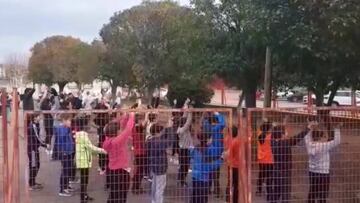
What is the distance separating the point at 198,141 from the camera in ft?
29.8

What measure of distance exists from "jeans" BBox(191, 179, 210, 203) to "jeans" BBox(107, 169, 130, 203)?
1034 mm

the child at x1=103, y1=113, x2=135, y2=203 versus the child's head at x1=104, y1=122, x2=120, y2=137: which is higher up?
the child's head at x1=104, y1=122, x2=120, y2=137

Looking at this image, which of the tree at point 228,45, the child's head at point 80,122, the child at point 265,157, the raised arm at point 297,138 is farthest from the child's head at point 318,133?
the tree at point 228,45

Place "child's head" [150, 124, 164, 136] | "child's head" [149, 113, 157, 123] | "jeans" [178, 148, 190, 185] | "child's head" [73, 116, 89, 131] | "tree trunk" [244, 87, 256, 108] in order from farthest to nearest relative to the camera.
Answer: "tree trunk" [244, 87, 256, 108] → "jeans" [178, 148, 190, 185] → "child's head" [73, 116, 89, 131] → "child's head" [149, 113, 157, 123] → "child's head" [150, 124, 164, 136]

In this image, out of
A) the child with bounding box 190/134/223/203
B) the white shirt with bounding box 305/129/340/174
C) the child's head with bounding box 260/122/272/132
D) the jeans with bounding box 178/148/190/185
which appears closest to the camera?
the child with bounding box 190/134/223/203

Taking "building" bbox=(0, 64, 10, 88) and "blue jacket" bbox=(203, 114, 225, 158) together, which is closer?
"blue jacket" bbox=(203, 114, 225, 158)

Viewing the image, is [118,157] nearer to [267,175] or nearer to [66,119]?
[66,119]

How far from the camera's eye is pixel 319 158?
910 cm

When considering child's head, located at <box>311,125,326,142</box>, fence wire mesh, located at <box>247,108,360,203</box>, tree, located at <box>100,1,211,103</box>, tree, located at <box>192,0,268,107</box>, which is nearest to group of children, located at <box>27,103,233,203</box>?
fence wire mesh, located at <box>247,108,360,203</box>

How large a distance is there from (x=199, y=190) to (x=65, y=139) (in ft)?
8.33

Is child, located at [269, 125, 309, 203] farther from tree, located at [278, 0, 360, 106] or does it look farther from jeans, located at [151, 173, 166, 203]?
tree, located at [278, 0, 360, 106]

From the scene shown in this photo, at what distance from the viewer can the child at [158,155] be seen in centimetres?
894

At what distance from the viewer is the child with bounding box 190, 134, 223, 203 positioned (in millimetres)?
8731

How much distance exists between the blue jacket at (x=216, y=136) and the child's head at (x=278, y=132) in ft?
2.73
